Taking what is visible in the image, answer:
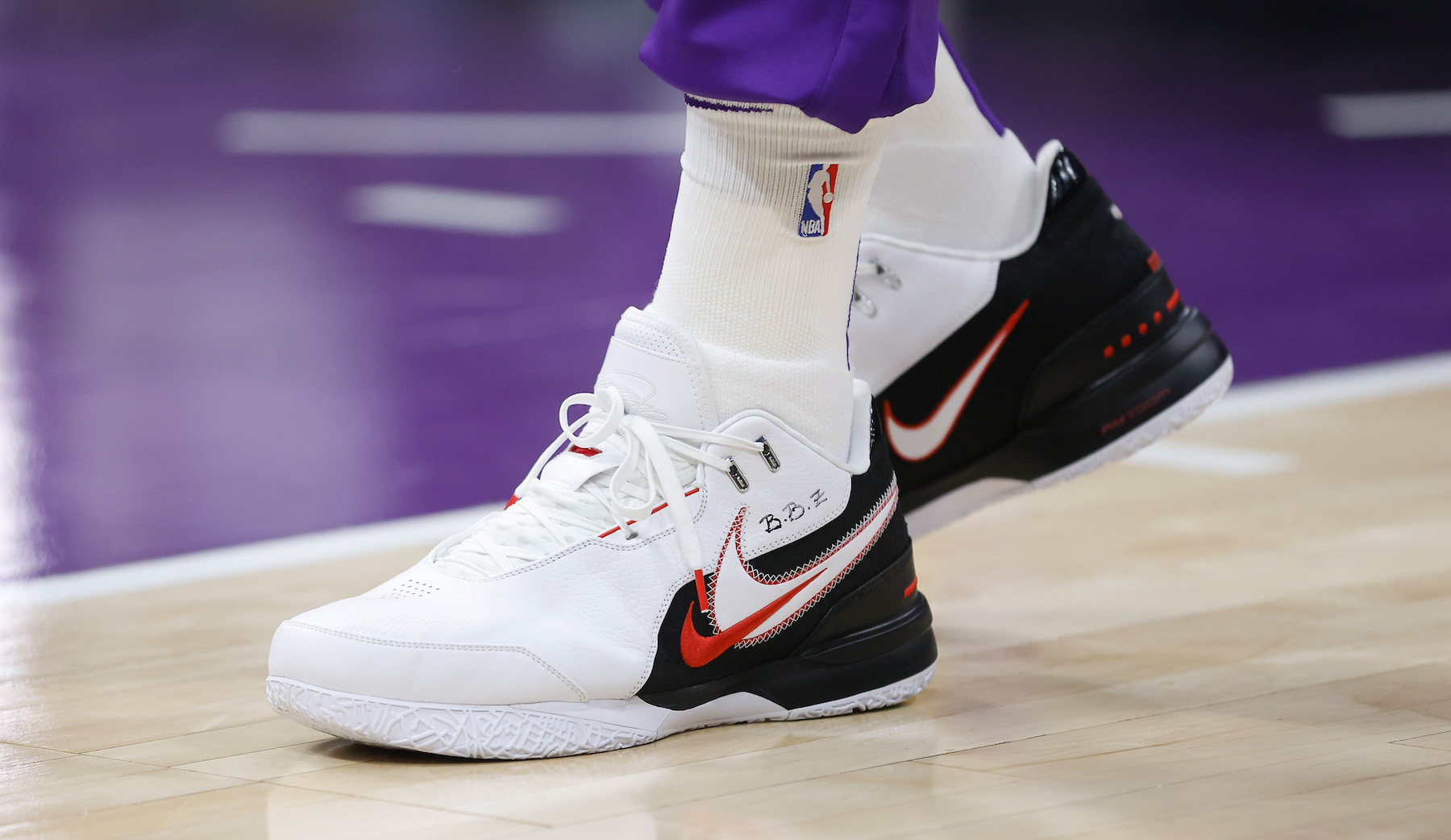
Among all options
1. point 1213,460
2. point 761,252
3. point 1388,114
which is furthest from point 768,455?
point 1388,114

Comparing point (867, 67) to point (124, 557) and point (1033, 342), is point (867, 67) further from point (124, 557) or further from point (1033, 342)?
point (124, 557)

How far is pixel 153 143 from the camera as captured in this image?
4.77 meters

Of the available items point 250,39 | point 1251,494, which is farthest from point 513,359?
point 250,39

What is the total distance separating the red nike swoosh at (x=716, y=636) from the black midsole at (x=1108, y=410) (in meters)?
0.32

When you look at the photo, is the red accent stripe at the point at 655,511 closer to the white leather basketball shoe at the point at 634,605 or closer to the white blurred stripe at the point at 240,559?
the white leather basketball shoe at the point at 634,605

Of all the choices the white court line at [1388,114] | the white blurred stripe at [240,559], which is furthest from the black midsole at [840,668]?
the white court line at [1388,114]

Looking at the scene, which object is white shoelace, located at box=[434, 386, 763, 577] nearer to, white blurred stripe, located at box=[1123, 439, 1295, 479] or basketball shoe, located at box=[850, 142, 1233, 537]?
basketball shoe, located at box=[850, 142, 1233, 537]

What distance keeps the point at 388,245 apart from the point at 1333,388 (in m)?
1.92

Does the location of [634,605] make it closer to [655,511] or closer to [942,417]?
[655,511]

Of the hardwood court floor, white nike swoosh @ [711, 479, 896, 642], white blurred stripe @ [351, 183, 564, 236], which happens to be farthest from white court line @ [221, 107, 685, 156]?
white nike swoosh @ [711, 479, 896, 642]

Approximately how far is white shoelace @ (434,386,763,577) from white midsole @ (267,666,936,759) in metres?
0.09

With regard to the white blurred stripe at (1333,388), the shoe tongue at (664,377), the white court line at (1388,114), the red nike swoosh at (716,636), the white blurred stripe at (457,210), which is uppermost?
the shoe tongue at (664,377)

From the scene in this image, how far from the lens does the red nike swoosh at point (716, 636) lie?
103 cm

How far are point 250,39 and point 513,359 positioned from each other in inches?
244
